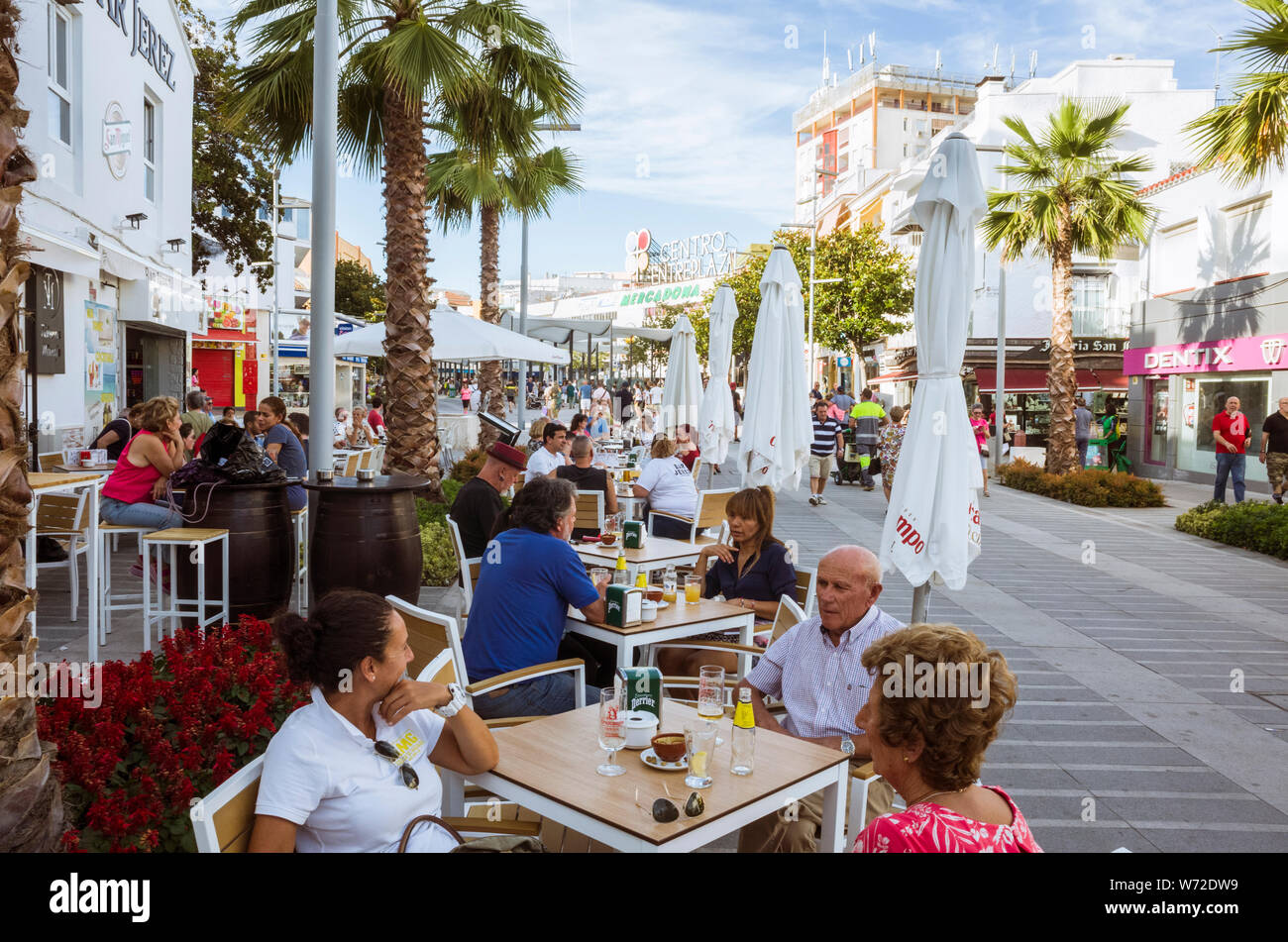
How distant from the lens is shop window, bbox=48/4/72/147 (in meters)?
11.8

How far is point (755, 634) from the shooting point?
582 centimetres

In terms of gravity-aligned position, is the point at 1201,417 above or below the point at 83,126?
below

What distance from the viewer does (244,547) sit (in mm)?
6730

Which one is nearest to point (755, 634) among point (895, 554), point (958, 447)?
point (895, 554)

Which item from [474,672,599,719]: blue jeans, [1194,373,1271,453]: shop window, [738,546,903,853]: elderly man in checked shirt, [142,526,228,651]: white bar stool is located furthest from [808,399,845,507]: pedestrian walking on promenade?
[738,546,903,853]: elderly man in checked shirt

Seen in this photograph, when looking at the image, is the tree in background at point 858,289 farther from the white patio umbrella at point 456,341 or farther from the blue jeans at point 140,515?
the blue jeans at point 140,515

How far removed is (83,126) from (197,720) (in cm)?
1196

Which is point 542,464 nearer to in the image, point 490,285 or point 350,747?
point 350,747

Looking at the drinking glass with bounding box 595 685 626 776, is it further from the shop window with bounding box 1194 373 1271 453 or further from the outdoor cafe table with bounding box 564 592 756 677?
the shop window with bounding box 1194 373 1271 453

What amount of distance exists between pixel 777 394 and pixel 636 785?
7.70 meters

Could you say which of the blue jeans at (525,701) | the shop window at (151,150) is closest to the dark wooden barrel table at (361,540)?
the blue jeans at (525,701)

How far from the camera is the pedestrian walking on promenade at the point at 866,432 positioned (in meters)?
18.9

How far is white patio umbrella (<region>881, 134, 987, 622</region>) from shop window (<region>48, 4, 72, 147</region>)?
1095 centimetres
